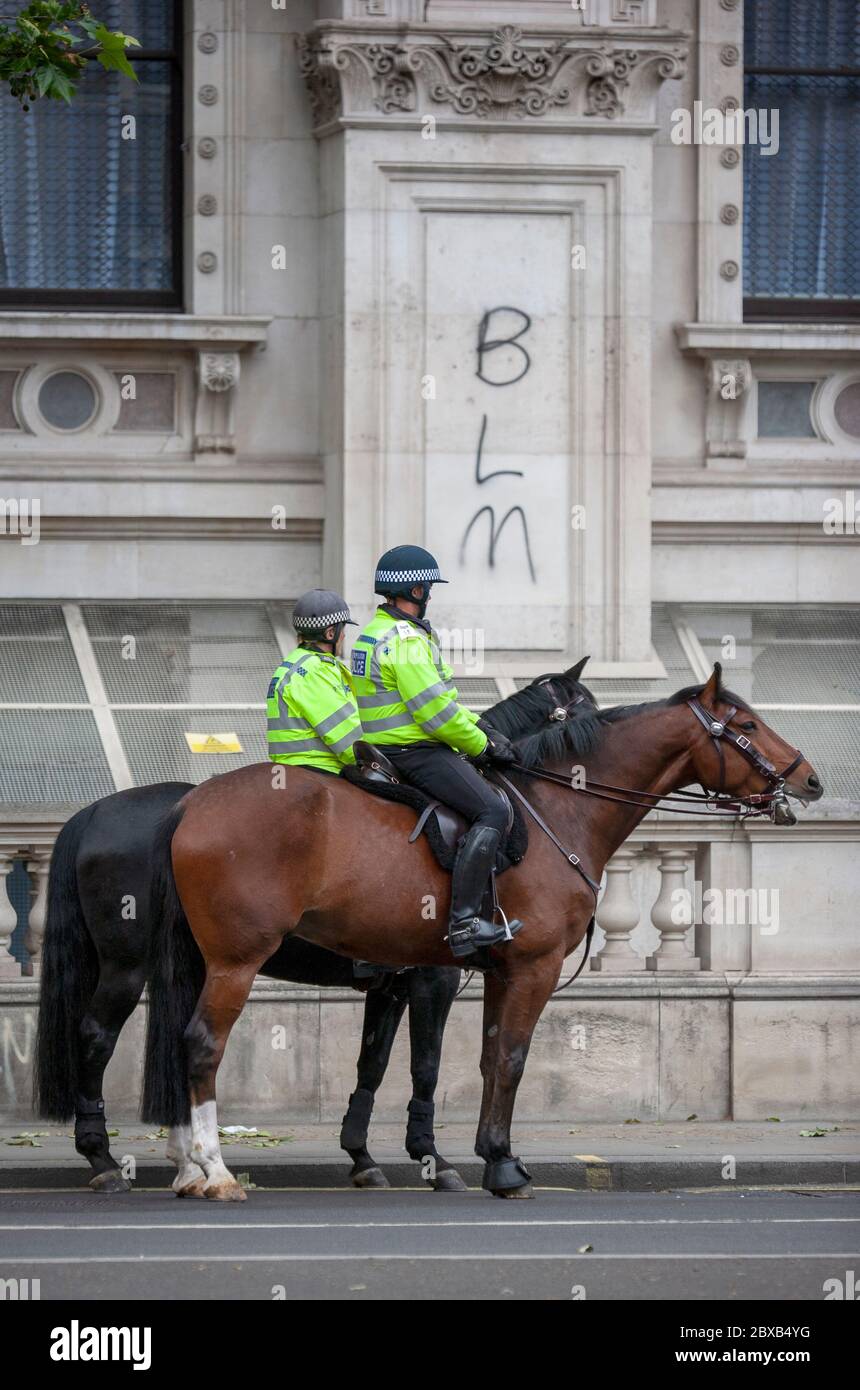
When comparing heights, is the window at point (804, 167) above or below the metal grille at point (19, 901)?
above

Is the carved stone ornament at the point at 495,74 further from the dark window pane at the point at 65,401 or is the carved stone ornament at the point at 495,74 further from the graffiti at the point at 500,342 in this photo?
the dark window pane at the point at 65,401

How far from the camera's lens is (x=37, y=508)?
1844 centimetres

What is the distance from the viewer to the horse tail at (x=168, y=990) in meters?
11.5

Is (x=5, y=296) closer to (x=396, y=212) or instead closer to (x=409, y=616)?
(x=396, y=212)

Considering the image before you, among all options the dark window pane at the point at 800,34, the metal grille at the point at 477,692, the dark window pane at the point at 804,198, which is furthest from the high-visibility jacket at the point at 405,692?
the dark window pane at the point at 800,34

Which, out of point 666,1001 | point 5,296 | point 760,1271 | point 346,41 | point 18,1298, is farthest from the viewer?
point 5,296

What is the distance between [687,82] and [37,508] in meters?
5.75

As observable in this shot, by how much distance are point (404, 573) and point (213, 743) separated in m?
4.60

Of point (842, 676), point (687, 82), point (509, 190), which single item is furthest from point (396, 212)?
point (842, 676)

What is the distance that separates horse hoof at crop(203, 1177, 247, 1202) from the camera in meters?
11.3

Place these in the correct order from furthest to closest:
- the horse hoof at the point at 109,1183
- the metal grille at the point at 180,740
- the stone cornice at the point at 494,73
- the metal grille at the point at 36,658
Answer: the stone cornice at the point at 494,73
the metal grille at the point at 36,658
the metal grille at the point at 180,740
the horse hoof at the point at 109,1183

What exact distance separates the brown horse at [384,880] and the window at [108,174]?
824 centimetres

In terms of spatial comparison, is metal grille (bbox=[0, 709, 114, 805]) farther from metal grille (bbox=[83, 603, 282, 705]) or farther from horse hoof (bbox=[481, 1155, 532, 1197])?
horse hoof (bbox=[481, 1155, 532, 1197])

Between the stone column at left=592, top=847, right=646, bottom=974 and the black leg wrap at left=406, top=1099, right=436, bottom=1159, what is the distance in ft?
8.18
